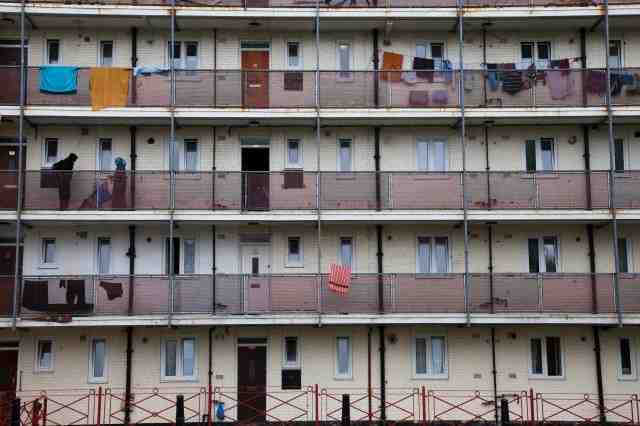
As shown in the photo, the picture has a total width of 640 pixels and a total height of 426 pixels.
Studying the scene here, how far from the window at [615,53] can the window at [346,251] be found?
9.23 metres

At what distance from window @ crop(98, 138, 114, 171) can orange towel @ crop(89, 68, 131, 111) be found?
4.89ft

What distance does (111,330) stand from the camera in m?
22.9

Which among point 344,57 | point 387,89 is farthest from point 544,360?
point 344,57

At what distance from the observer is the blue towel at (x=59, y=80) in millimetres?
22656

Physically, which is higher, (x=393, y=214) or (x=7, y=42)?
(x=7, y=42)

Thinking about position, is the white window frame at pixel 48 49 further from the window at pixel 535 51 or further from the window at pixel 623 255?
the window at pixel 623 255

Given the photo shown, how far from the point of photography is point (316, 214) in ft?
73.5

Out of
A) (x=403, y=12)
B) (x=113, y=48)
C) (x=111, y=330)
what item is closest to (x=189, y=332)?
(x=111, y=330)

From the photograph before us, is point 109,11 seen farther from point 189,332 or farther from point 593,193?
point 593,193

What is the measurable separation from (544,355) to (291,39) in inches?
453

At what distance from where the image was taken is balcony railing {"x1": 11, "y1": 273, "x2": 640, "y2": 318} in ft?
71.8

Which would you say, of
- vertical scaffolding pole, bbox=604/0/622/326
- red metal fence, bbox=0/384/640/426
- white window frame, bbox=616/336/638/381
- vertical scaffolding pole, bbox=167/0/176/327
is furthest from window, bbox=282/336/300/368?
white window frame, bbox=616/336/638/381

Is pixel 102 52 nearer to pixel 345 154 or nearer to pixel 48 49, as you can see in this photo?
pixel 48 49

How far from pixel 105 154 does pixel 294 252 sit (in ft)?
19.9
